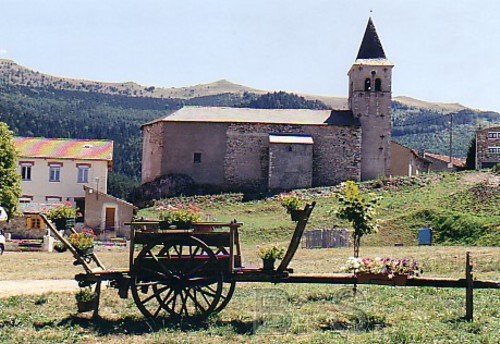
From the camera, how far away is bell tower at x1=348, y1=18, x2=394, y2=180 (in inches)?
2357

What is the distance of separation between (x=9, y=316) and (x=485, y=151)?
213ft

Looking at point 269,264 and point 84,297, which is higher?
point 269,264

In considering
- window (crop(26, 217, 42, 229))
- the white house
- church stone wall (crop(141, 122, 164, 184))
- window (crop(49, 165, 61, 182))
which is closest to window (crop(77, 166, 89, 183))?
the white house

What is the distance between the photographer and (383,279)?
38.3 feet

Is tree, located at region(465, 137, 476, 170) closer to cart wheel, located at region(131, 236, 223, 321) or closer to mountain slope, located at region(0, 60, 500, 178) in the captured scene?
mountain slope, located at region(0, 60, 500, 178)

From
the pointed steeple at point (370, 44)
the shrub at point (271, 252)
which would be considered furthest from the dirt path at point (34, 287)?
the pointed steeple at point (370, 44)

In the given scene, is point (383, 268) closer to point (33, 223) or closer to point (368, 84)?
point (33, 223)

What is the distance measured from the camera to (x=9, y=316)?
12250 millimetres

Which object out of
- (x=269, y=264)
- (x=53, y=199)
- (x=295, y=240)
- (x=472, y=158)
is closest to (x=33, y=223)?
(x=53, y=199)

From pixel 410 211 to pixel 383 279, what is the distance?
96.2 feet

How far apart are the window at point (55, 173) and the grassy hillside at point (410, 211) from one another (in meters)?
8.55

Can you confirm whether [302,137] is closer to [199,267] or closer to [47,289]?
[47,289]

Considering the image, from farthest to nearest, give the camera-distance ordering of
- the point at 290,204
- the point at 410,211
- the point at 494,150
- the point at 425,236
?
the point at 494,150, the point at 410,211, the point at 425,236, the point at 290,204

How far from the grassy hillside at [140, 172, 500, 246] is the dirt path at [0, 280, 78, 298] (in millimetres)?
13009
